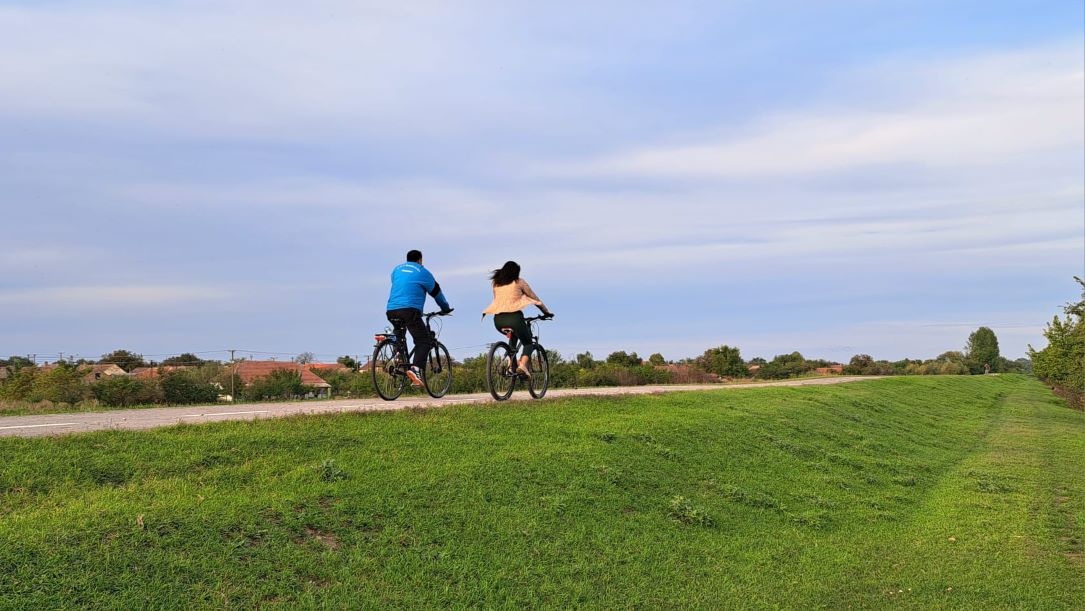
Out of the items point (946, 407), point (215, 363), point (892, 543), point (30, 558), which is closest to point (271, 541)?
point (30, 558)

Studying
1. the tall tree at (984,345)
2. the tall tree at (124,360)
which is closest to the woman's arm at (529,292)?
the tall tree at (124,360)

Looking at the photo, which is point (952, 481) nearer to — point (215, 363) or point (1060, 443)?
point (1060, 443)

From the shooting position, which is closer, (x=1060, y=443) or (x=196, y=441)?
(x=196, y=441)

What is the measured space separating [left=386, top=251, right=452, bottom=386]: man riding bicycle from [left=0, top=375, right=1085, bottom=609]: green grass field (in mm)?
2162

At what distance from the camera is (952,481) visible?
16.8m

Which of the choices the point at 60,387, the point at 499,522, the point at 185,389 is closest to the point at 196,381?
the point at 185,389

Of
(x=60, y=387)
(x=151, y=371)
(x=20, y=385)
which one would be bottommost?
(x=60, y=387)

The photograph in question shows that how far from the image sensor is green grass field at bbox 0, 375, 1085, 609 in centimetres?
686

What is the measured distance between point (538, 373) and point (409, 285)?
11.3 feet

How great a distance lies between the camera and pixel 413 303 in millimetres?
14398

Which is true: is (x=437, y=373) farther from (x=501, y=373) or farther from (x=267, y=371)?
(x=267, y=371)

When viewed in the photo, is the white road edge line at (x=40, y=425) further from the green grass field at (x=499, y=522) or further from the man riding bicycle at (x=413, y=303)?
the man riding bicycle at (x=413, y=303)

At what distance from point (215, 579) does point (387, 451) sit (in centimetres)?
375

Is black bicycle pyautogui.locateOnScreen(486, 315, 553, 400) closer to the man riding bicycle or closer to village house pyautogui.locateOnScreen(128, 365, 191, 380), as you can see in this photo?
the man riding bicycle
